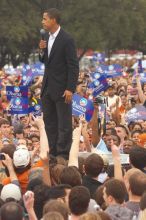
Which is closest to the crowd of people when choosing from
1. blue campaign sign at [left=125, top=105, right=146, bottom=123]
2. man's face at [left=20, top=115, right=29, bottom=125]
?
blue campaign sign at [left=125, top=105, right=146, bottom=123]

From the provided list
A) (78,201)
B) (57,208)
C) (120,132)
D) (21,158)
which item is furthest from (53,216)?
(120,132)

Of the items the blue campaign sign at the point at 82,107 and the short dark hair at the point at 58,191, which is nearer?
the short dark hair at the point at 58,191

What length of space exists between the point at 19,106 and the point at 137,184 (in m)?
8.33

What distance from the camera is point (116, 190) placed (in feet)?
21.5

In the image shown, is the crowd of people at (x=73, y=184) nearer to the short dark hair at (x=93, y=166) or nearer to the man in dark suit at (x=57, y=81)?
the short dark hair at (x=93, y=166)

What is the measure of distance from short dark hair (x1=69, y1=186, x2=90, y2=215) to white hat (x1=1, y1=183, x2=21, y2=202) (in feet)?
2.57

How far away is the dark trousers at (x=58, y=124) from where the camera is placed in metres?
9.24

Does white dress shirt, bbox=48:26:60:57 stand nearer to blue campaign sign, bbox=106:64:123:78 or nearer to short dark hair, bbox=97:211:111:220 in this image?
short dark hair, bbox=97:211:111:220

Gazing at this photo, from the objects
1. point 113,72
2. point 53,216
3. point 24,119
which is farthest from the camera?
point 113,72

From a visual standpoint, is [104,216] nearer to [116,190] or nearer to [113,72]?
[116,190]

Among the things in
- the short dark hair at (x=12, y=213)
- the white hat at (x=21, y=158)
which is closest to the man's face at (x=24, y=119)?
the white hat at (x=21, y=158)

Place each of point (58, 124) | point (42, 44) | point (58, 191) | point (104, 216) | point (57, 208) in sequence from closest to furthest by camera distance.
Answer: point (104, 216), point (57, 208), point (58, 191), point (42, 44), point (58, 124)

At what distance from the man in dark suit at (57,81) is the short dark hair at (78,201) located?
272cm

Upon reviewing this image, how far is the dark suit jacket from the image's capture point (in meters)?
9.02
